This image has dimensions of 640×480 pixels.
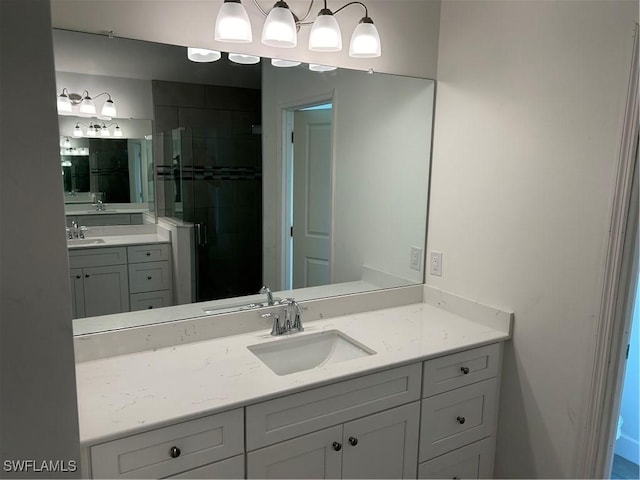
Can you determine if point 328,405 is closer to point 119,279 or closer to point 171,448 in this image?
point 171,448

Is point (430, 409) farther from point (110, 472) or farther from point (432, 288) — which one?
point (110, 472)

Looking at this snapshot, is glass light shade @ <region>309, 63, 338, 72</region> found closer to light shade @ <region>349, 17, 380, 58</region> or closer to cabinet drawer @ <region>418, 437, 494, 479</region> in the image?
light shade @ <region>349, 17, 380, 58</region>

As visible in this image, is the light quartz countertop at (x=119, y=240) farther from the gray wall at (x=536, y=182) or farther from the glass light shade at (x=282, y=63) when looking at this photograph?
the gray wall at (x=536, y=182)

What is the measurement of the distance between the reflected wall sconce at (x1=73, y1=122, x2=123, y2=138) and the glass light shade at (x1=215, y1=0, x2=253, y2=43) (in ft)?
1.68

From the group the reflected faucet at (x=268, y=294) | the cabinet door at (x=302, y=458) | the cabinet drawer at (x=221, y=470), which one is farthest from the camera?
the reflected faucet at (x=268, y=294)

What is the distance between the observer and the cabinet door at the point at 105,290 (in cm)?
165

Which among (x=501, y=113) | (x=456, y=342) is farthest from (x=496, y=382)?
(x=501, y=113)

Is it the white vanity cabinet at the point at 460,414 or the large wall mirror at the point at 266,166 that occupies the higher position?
the large wall mirror at the point at 266,166

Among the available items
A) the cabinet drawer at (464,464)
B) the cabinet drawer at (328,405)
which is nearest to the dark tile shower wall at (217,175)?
the cabinet drawer at (328,405)

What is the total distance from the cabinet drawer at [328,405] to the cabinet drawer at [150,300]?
671mm

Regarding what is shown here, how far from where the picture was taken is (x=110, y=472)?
119 centimetres

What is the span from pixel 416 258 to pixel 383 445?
1.00 metres

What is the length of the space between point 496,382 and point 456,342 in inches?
12.2

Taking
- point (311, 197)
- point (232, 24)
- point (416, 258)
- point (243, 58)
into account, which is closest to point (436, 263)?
point (416, 258)
